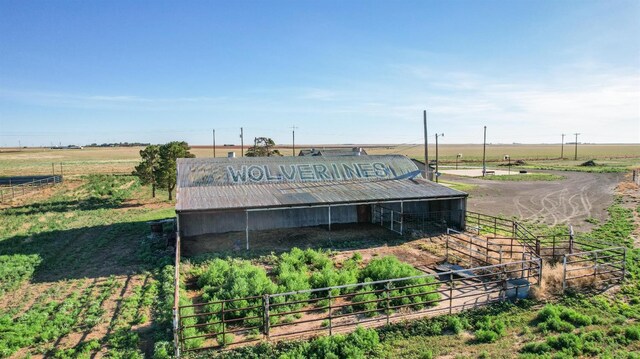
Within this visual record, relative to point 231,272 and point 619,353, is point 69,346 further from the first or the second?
point 619,353

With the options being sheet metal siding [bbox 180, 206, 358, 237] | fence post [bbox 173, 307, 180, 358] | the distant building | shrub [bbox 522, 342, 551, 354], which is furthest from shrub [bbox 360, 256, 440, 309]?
the distant building

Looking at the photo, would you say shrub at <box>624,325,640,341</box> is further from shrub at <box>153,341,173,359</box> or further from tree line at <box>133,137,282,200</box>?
tree line at <box>133,137,282,200</box>

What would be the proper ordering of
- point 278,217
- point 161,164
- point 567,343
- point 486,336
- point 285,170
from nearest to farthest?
point 567,343 < point 486,336 < point 278,217 < point 285,170 < point 161,164

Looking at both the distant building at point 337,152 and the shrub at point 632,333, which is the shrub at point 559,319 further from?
the distant building at point 337,152

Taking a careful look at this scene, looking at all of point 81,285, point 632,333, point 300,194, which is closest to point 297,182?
point 300,194

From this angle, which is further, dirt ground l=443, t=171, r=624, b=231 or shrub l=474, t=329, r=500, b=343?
dirt ground l=443, t=171, r=624, b=231

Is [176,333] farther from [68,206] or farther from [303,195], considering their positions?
[68,206]

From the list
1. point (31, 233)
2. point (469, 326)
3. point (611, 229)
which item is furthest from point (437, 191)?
point (31, 233)
